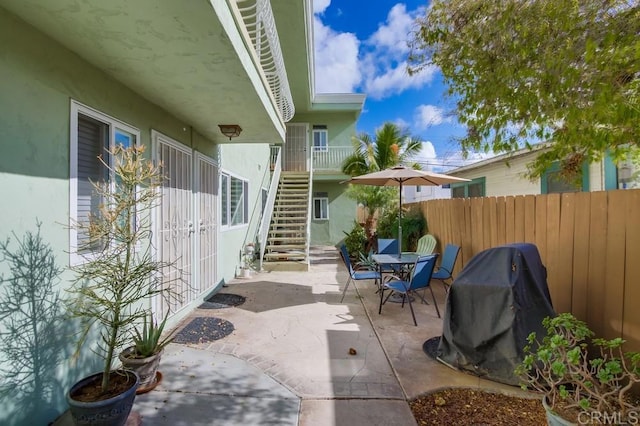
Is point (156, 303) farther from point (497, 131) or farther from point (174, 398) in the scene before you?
point (497, 131)

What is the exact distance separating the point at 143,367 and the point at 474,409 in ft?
9.05

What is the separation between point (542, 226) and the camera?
404 cm

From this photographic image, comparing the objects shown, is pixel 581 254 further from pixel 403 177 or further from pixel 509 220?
pixel 403 177

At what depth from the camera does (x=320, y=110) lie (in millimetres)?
14008

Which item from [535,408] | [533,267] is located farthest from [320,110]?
[535,408]

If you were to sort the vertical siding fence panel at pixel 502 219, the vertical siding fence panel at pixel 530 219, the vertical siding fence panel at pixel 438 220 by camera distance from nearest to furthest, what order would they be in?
the vertical siding fence panel at pixel 530 219, the vertical siding fence panel at pixel 502 219, the vertical siding fence panel at pixel 438 220

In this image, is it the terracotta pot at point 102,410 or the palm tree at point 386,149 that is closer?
the terracotta pot at point 102,410

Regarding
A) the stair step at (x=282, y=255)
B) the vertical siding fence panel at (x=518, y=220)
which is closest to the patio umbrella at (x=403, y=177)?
the vertical siding fence panel at (x=518, y=220)

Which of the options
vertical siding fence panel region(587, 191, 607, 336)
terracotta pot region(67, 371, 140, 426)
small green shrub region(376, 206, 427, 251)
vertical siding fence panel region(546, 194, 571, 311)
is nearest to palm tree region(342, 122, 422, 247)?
small green shrub region(376, 206, 427, 251)

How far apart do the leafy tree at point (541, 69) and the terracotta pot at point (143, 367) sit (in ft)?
13.0

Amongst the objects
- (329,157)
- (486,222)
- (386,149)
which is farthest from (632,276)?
(329,157)

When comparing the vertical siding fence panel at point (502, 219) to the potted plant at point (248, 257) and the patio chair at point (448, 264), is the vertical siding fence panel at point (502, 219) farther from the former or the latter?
the potted plant at point (248, 257)

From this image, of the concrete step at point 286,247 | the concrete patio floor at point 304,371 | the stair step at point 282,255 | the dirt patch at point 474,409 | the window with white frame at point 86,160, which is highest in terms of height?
the window with white frame at point 86,160

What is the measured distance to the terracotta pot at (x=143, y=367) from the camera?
279 cm
